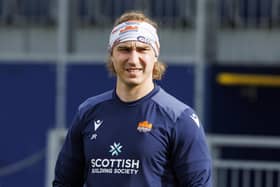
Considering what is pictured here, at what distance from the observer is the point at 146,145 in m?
3.66

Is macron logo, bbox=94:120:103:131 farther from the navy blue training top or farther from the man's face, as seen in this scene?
the man's face

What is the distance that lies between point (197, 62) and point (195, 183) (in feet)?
17.9

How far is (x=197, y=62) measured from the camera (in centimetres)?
907

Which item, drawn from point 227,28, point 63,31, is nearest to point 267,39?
point 227,28

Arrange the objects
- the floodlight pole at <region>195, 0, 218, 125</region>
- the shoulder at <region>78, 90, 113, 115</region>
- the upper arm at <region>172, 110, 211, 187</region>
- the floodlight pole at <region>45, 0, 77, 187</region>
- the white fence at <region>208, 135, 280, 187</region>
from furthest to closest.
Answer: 1. the floodlight pole at <region>45, 0, 77, 187</region>
2. the floodlight pole at <region>195, 0, 218, 125</region>
3. the white fence at <region>208, 135, 280, 187</region>
4. the shoulder at <region>78, 90, 113, 115</region>
5. the upper arm at <region>172, 110, 211, 187</region>

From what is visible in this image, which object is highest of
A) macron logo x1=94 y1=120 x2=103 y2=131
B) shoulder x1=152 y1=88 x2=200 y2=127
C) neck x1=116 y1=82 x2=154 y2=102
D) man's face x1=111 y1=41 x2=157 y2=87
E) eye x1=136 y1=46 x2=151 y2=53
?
eye x1=136 y1=46 x2=151 y2=53

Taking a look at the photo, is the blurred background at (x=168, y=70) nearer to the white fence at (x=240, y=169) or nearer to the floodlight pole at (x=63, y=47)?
the floodlight pole at (x=63, y=47)

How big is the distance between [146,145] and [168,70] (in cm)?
539

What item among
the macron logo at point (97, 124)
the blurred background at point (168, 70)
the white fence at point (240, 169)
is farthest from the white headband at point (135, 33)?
the blurred background at point (168, 70)

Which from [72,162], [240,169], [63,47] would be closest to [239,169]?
[240,169]

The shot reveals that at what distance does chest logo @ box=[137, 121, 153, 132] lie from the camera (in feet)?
12.0

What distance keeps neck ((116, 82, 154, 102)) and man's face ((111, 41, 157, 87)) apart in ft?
0.06

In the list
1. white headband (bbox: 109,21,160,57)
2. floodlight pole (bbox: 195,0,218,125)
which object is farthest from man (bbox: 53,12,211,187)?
floodlight pole (bbox: 195,0,218,125)

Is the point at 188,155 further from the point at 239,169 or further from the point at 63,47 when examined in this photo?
the point at 63,47
